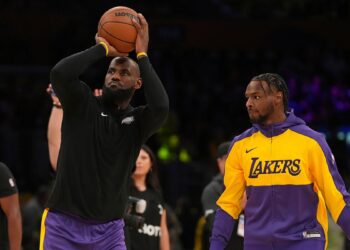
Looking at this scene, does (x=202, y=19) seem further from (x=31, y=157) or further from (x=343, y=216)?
(x=343, y=216)

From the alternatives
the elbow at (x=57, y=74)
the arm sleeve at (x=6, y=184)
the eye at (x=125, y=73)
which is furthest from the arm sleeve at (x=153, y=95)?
the arm sleeve at (x=6, y=184)

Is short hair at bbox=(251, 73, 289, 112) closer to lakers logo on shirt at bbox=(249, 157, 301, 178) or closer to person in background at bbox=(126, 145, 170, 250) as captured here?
lakers logo on shirt at bbox=(249, 157, 301, 178)

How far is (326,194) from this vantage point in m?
5.39

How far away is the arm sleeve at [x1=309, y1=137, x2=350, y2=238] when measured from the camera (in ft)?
17.6

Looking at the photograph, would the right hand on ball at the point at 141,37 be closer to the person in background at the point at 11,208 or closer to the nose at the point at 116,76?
the nose at the point at 116,76

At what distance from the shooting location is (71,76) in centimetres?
489

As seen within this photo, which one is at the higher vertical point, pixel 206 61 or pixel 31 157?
pixel 206 61

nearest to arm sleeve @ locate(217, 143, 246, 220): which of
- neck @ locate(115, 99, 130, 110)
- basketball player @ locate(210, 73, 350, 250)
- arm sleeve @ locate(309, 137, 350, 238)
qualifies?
basketball player @ locate(210, 73, 350, 250)

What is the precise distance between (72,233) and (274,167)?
4.53 feet

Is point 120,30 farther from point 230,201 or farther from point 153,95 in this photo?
point 230,201

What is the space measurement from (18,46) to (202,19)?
464 centimetres

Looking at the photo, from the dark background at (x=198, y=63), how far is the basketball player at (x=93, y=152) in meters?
8.59

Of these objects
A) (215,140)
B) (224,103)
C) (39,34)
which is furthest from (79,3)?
(215,140)

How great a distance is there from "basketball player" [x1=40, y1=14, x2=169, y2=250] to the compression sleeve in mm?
715
